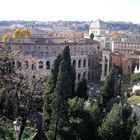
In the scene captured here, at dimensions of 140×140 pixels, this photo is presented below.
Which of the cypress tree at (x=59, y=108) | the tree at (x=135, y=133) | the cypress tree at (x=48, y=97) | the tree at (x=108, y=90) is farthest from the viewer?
the tree at (x=108, y=90)

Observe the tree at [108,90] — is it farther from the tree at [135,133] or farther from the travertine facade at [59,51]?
the travertine facade at [59,51]

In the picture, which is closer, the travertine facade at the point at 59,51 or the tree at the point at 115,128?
the tree at the point at 115,128

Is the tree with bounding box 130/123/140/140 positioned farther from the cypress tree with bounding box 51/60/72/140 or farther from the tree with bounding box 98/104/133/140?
the cypress tree with bounding box 51/60/72/140

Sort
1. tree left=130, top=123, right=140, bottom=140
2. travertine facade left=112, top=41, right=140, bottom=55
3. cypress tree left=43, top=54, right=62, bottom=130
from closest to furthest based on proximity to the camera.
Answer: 1. tree left=130, top=123, right=140, bottom=140
2. cypress tree left=43, top=54, right=62, bottom=130
3. travertine facade left=112, top=41, right=140, bottom=55

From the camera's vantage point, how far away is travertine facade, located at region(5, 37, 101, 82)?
52500 mm

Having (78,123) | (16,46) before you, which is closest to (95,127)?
(78,123)

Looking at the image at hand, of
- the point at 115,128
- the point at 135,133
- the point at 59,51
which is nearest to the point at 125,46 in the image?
the point at 59,51

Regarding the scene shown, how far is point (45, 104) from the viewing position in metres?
27.2

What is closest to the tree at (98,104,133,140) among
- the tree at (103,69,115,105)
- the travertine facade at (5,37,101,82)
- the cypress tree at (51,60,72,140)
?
the cypress tree at (51,60,72,140)

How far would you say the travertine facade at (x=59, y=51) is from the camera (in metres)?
52.5

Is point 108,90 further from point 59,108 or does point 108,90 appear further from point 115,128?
A: point 59,108

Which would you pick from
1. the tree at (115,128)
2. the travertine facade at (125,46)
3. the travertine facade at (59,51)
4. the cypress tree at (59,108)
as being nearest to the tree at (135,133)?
the tree at (115,128)

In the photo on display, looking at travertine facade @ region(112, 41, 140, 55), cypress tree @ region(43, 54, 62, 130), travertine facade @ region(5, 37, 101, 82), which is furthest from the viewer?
travertine facade @ region(112, 41, 140, 55)

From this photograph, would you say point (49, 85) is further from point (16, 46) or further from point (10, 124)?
point (16, 46)
